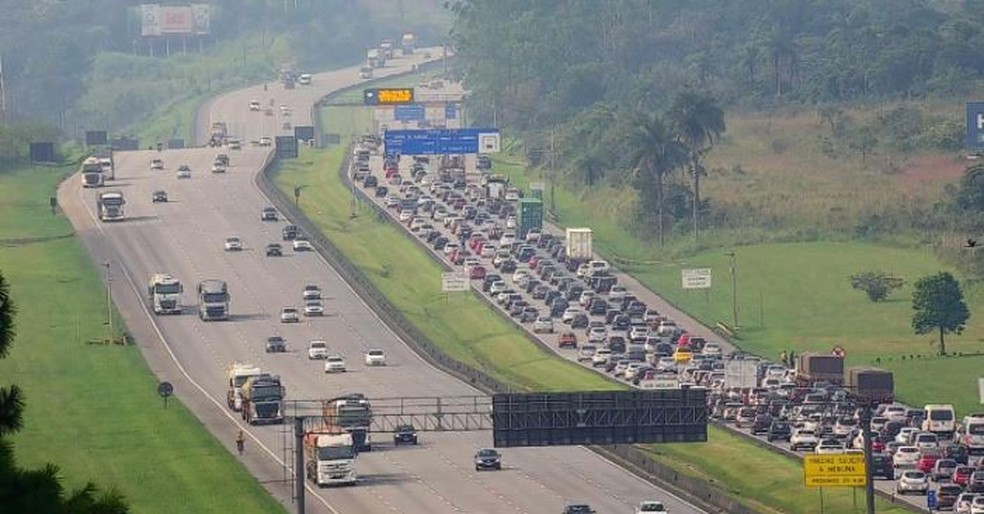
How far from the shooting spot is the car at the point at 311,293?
537 ft

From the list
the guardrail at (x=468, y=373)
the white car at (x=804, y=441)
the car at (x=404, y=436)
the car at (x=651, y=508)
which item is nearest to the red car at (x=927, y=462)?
the white car at (x=804, y=441)

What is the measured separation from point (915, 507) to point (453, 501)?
18120 millimetres

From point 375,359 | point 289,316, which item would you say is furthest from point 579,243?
point 375,359

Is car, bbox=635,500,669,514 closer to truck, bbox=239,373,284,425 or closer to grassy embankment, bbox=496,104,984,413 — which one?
grassy embankment, bbox=496,104,984,413

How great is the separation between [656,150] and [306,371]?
208 ft

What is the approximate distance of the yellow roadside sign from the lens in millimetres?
90188

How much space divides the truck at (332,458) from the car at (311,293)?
6118cm

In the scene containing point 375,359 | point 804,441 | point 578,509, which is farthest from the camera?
point 375,359

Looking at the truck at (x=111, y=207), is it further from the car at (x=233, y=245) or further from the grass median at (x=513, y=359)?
the grass median at (x=513, y=359)

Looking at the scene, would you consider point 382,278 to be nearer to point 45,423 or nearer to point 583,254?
point 583,254

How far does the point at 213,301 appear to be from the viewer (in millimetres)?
156250

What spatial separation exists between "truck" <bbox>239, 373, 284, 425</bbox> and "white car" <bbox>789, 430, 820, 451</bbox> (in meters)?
25.5

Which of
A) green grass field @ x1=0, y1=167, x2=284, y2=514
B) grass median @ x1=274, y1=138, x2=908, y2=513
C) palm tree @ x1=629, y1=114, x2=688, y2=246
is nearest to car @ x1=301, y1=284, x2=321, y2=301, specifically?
grass median @ x1=274, y1=138, x2=908, y2=513

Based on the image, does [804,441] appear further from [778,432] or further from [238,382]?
[238,382]
